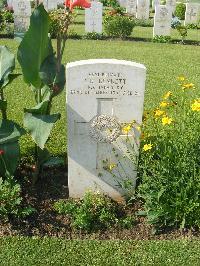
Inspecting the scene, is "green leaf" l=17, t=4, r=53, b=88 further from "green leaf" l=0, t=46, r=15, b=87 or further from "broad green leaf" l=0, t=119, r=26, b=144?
"broad green leaf" l=0, t=119, r=26, b=144

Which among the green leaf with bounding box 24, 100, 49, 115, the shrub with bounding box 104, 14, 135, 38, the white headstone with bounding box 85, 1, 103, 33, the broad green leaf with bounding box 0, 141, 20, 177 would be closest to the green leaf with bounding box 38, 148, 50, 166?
the broad green leaf with bounding box 0, 141, 20, 177

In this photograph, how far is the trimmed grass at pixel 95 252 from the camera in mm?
3281

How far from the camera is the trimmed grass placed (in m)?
3.28

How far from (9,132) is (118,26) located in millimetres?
10596

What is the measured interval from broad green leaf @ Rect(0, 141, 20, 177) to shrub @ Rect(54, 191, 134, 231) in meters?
0.51

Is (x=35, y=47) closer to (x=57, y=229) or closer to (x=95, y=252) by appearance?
(x=57, y=229)

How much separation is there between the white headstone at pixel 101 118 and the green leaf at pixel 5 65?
594mm

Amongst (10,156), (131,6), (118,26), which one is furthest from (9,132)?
(131,6)

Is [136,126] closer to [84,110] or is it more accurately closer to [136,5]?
[84,110]

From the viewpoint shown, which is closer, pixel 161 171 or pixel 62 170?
pixel 161 171

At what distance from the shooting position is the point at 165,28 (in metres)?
13.9

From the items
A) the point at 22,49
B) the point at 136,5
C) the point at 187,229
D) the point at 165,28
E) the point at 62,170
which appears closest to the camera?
the point at 22,49

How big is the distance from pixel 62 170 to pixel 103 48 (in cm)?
780

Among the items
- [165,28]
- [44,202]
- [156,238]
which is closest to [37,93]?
[44,202]
